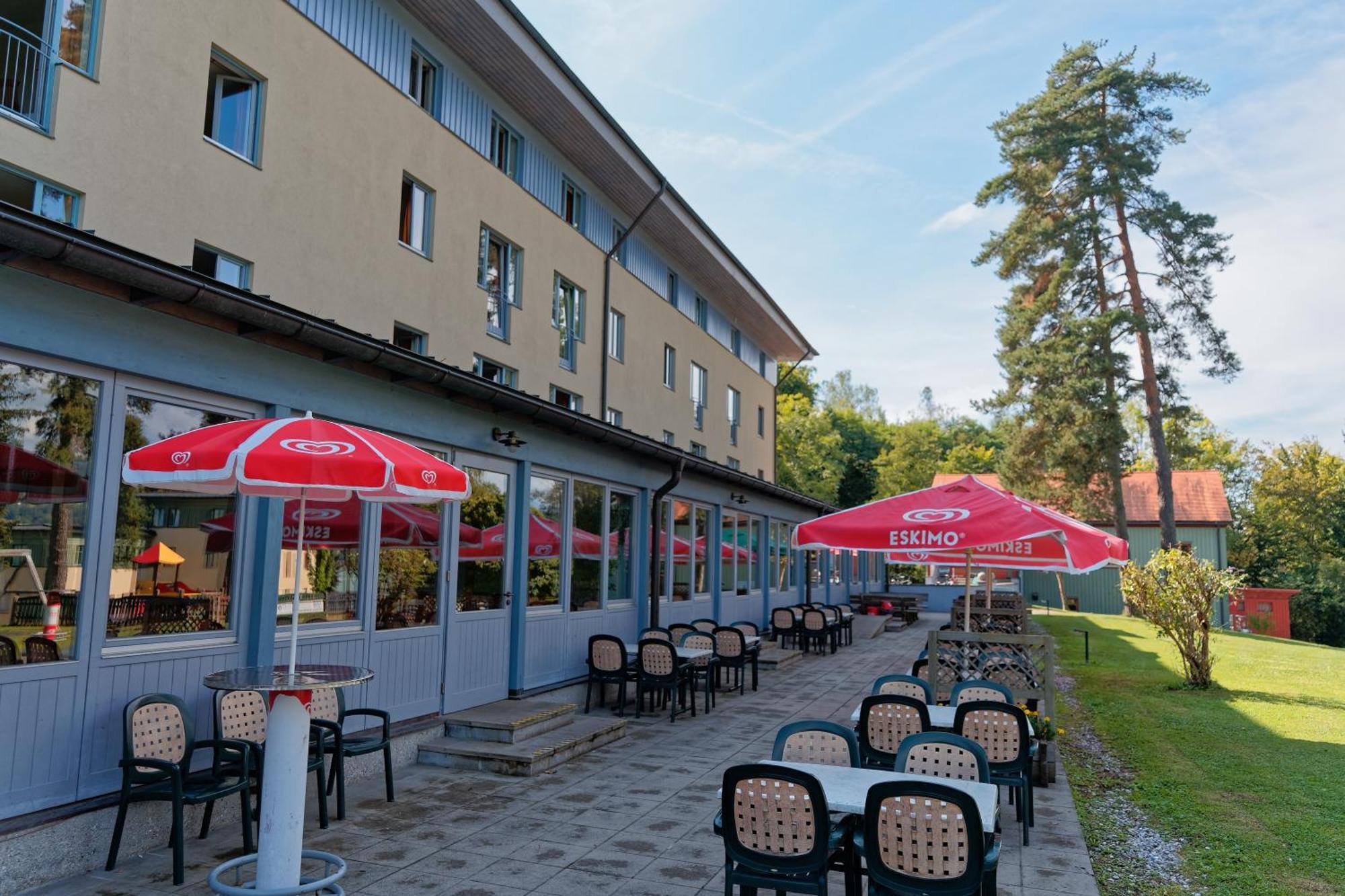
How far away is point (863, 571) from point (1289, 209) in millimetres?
19957

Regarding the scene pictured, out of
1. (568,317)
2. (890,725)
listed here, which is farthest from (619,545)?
(890,725)

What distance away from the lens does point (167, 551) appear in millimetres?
5805

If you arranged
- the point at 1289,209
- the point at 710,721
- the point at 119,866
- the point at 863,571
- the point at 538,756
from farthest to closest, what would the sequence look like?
the point at 863,571 < the point at 1289,209 < the point at 710,721 < the point at 538,756 < the point at 119,866

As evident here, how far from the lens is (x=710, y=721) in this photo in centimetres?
1034

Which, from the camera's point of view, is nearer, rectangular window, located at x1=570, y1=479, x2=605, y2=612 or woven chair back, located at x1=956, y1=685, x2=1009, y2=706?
woven chair back, located at x1=956, y1=685, x2=1009, y2=706

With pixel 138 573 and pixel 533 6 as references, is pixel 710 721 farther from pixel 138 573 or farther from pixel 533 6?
pixel 533 6

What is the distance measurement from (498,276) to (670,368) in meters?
7.81

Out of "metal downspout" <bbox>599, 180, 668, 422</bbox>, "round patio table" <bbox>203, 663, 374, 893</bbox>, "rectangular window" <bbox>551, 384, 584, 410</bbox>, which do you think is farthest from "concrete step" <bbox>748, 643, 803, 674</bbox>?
"round patio table" <bbox>203, 663, 374, 893</bbox>

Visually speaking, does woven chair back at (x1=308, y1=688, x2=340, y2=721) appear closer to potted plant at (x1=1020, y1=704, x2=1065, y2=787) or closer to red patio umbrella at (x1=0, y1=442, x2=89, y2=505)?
red patio umbrella at (x1=0, y1=442, x2=89, y2=505)

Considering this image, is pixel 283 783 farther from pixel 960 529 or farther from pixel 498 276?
pixel 498 276

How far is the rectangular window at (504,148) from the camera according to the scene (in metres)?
14.7

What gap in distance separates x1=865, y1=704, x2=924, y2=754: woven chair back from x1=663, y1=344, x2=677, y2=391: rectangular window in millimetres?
15999

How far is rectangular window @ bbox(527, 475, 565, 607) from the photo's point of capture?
33.7 ft

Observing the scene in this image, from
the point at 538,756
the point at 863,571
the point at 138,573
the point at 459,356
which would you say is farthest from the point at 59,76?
the point at 863,571
